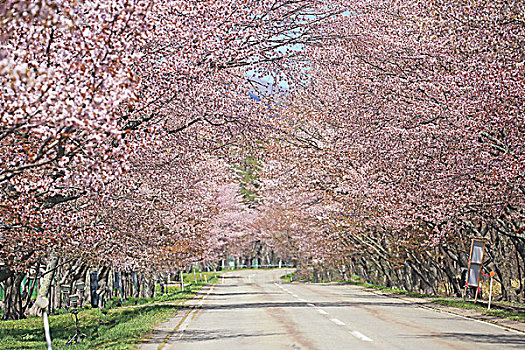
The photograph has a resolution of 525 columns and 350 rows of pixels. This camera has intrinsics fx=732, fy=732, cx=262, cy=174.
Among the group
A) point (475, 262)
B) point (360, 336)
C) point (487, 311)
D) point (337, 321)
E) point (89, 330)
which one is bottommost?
point (89, 330)

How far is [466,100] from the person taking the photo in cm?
1828

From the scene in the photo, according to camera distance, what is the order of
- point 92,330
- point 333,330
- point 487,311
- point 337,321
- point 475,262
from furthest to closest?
point 475,262, point 92,330, point 487,311, point 337,321, point 333,330

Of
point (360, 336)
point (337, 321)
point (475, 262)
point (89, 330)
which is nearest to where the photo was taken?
point (360, 336)

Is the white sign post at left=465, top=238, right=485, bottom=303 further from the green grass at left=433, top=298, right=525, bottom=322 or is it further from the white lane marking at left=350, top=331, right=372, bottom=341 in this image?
the white lane marking at left=350, top=331, right=372, bottom=341

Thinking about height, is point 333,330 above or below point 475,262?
below

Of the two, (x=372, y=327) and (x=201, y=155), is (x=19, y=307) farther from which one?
(x=372, y=327)

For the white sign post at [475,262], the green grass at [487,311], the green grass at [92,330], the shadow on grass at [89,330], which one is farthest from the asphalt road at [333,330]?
the white sign post at [475,262]

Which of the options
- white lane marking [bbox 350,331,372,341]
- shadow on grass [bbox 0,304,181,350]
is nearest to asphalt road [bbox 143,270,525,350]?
white lane marking [bbox 350,331,372,341]

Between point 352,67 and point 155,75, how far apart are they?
10284 millimetres

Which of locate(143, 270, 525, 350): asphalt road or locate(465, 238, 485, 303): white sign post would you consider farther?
locate(465, 238, 485, 303): white sign post

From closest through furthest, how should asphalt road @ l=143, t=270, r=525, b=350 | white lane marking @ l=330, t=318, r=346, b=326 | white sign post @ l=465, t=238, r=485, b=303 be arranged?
asphalt road @ l=143, t=270, r=525, b=350
white lane marking @ l=330, t=318, r=346, b=326
white sign post @ l=465, t=238, r=485, b=303

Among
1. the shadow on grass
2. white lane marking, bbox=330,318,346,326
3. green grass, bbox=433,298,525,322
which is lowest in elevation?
the shadow on grass

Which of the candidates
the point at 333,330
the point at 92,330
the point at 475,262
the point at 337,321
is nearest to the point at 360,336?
the point at 333,330

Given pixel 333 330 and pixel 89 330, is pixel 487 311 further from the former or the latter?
pixel 89 330
